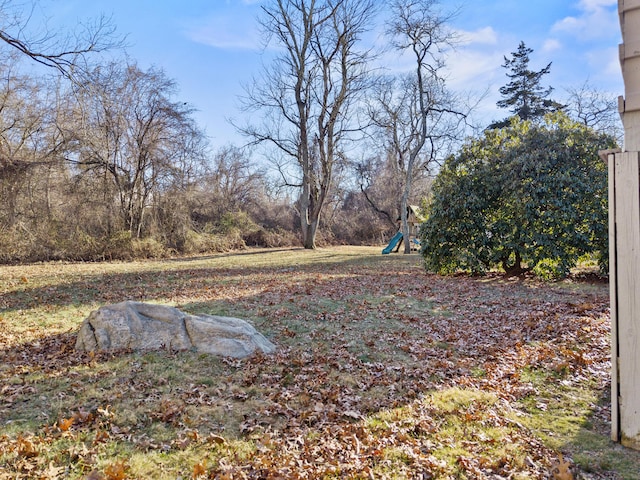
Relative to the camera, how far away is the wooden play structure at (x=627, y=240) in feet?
8.75

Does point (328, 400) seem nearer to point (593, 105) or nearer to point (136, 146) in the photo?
point (136, 146)

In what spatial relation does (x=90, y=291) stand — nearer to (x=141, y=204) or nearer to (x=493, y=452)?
(x=493, y=452)

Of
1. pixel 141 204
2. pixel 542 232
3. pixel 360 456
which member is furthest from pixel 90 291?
pixel 141 204

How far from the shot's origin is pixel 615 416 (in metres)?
2.86

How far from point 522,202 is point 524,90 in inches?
1208

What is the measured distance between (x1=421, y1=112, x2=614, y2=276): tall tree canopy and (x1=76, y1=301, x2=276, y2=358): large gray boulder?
8.43 metres

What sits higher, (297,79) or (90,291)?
(297,79)

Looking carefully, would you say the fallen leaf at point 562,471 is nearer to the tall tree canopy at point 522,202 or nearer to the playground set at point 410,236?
the tall tree canopy at point 522,202

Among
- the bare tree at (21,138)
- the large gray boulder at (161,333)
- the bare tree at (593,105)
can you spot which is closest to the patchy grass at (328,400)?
the large gray boulder at (161,333)

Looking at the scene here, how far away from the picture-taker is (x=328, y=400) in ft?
11.8

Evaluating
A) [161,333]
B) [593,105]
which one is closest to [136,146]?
[161,333]

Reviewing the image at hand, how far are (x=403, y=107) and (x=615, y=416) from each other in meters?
24.9

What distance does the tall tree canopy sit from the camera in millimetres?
10125

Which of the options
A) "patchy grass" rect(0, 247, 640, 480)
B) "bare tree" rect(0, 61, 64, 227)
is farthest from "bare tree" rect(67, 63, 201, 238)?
"patchy grass" rect(0, 247, 640, 480)
